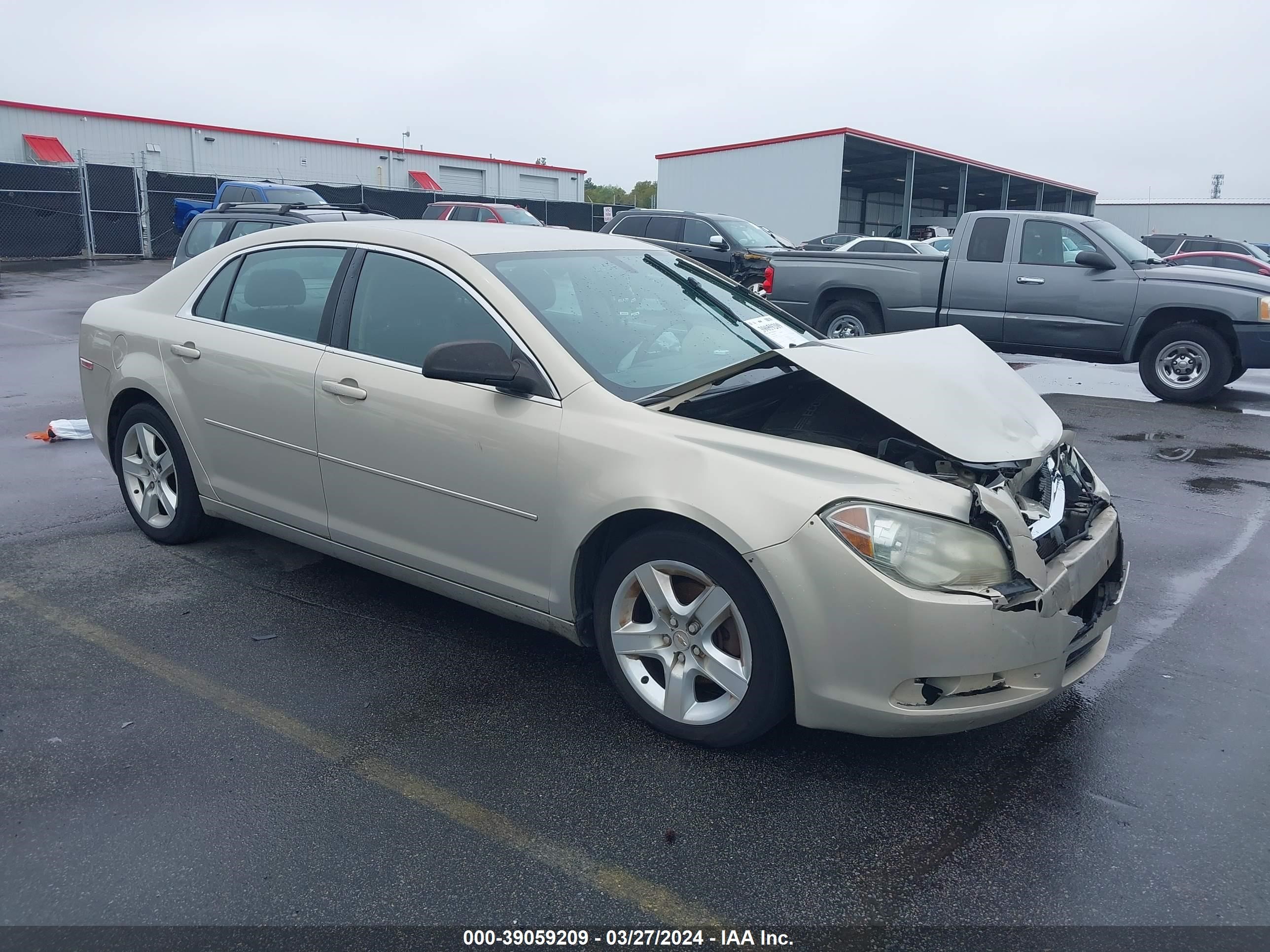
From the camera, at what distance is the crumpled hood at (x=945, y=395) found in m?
3.23

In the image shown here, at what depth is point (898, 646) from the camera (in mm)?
2783

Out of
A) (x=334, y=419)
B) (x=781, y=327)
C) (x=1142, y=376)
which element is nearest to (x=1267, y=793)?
(x=781, y=327)

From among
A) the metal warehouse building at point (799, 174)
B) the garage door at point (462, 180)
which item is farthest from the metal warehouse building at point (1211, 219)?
the garage door at point (462, 180)

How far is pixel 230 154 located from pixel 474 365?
39766mm

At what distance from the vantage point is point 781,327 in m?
4.50

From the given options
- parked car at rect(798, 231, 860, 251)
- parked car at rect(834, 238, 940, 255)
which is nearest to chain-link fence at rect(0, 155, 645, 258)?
parked car at rect(798, 231, 860, 251)

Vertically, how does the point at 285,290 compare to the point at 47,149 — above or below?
below

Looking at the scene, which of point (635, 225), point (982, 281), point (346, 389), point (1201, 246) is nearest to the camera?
point (346, 389)

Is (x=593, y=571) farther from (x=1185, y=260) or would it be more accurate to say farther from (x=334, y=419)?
(x=1185, y=260)

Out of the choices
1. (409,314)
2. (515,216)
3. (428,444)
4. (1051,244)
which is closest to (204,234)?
(409,314)

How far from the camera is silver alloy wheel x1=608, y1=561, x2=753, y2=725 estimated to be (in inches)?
121

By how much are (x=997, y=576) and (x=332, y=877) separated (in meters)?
1.98

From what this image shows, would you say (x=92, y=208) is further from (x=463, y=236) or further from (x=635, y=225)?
(x=463, y=236)

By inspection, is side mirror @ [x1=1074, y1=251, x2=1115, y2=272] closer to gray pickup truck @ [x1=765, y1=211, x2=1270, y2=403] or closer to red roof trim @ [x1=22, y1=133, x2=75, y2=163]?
gray pickup truck @ [x1=765, y1=211, x2=1270, y2=403]
